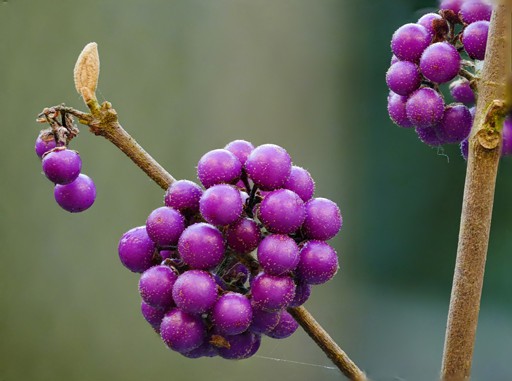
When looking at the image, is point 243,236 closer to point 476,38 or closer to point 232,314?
point 232,314

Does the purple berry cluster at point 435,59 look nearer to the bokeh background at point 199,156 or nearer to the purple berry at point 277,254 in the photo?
the purple berry at point 277,254

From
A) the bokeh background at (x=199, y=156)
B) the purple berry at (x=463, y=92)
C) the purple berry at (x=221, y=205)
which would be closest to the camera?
the purple berry at (x=221, y=205)

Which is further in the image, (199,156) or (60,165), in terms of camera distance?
(199,156)

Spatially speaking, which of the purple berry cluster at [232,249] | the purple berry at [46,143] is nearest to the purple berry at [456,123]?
the purple berry cluster at [232,249]

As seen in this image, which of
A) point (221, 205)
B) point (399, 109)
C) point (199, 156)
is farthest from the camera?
point (199, 156)

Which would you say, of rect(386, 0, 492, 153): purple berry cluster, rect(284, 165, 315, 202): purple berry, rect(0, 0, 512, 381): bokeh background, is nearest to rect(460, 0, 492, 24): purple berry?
rect(386, 0, 492, 153): purple berry cluster

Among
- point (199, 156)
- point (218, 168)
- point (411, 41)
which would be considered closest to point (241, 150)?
point (218, 168)

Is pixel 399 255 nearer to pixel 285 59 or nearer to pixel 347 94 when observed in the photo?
pixel 347 94

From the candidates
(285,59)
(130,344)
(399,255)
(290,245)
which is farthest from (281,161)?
(399,255)
